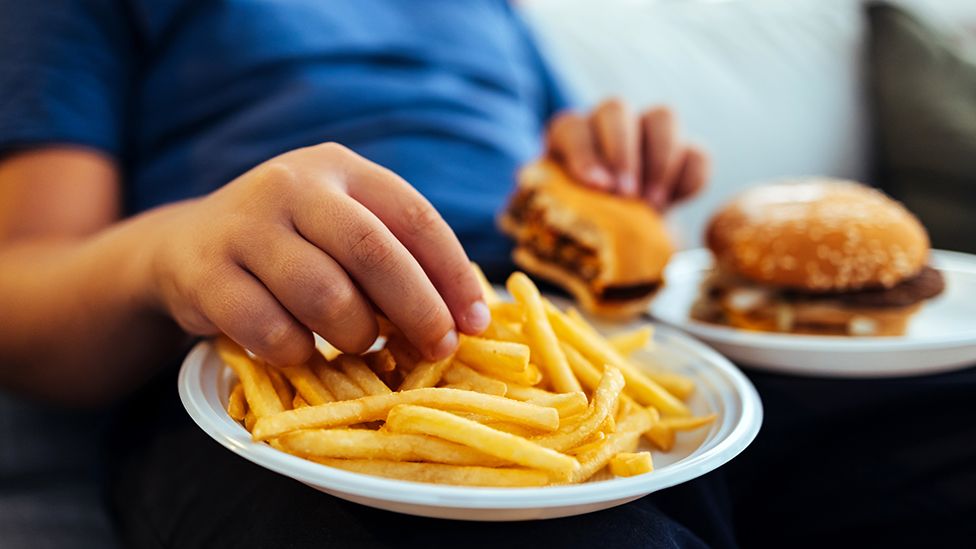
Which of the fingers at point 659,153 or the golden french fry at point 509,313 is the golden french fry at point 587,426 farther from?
the fingers at point 659,153

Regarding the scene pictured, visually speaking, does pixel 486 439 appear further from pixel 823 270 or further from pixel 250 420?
pixel 823 270

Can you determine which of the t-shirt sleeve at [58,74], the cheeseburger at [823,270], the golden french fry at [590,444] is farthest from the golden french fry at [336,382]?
the cheeseburger at [823,270]

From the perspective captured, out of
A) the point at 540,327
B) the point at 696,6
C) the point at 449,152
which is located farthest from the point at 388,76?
the point at 696,6

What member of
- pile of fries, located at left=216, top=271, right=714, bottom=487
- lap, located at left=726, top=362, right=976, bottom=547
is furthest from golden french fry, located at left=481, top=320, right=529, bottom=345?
lap, located at left=726, top=362, right=976, bottom=547

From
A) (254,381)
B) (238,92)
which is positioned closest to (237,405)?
(254,381)

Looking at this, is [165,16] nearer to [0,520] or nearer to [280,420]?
[0,520]

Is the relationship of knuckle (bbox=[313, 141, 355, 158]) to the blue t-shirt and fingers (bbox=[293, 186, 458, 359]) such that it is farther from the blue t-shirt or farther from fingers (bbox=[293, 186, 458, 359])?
the blue t-shirt
